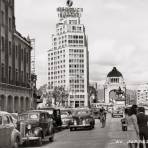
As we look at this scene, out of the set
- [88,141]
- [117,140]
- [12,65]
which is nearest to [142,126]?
[88,141]

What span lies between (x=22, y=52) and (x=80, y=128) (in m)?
26.7

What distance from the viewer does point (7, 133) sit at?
17.2m

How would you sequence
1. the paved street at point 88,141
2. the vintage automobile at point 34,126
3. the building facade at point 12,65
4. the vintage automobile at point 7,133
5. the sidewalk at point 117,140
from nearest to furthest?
the vintage automobile at point 7,133 → the sidewalk at point 117,140 → the paved street at point 88,141 → the vintage automobile at point 34,126 → the building facade at point 12,65

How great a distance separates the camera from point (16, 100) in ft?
190

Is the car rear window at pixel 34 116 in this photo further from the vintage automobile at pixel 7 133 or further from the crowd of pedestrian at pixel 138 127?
the crowd of pedestrian at pixel 138 127

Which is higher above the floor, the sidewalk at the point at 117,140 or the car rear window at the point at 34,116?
the car rear window at the point at 34,116

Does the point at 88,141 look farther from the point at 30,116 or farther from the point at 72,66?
the point at 72,66

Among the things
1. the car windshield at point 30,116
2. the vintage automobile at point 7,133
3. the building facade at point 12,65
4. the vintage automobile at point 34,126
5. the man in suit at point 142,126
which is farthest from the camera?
the building facade at point 12,65

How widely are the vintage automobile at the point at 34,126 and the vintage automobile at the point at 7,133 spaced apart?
9.54 feet

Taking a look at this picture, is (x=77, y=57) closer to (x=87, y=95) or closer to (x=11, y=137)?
(x=87, y=95)

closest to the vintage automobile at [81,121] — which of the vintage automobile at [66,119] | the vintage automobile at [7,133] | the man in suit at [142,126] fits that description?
the vintage automobile at [66,119]

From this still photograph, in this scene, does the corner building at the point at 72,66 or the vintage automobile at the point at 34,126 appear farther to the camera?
the corner building at the point at 72,66

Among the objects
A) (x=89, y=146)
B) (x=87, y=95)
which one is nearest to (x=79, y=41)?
(x=87, y=95)

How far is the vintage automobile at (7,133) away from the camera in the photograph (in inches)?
658
